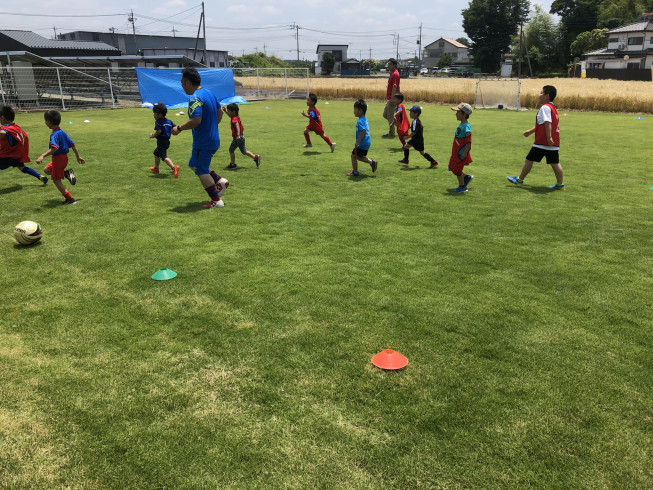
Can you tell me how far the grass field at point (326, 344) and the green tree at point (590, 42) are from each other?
76.0m

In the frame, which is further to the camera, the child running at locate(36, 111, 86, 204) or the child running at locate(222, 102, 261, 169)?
the child running at locate(222, 102, 261, 169)

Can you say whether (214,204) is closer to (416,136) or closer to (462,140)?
(462,140)

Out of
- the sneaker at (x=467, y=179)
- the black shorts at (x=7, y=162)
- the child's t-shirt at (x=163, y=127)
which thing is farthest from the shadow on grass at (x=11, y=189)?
the sneaker at (x=467, y=179)

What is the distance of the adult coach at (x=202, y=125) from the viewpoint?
675 centimetres

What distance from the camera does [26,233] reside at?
5.67m

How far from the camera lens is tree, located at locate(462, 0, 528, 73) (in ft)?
270

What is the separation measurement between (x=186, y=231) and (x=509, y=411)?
4.85m

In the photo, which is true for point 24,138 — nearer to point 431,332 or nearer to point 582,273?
point 431,332

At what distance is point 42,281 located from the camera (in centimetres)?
483

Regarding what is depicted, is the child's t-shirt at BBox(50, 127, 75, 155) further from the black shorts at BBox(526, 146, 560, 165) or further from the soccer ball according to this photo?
the black shorts at BBox(526, 146, 560, 165)

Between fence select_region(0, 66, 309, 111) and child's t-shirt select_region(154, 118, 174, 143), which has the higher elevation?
fence select_region(0, 66, 309, 111)

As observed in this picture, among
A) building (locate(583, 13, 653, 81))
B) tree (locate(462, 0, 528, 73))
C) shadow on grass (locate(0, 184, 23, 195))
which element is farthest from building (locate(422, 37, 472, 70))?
shadow on grass (locate(0, 184, 23, 195))

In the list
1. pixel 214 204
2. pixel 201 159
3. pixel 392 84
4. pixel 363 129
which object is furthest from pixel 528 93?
pixel 201 159

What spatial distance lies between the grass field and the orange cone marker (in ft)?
0.26
